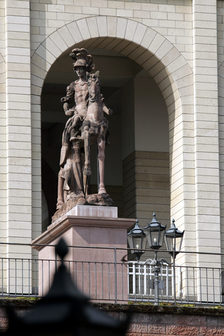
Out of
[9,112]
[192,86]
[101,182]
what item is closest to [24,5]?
[9,112]

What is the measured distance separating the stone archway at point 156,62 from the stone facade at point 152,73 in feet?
0.07

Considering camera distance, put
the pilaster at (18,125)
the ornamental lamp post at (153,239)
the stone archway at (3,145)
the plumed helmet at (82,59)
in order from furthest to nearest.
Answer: the stone archway at (3,145), the pilaster at (18,125), the plumed helmet at (82,59), the ornamental lamp post at (153,239)

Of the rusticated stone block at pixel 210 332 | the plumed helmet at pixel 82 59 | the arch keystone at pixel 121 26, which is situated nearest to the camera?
the rusticated stone block at pixel 210 332

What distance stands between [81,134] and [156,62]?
456 centimetres

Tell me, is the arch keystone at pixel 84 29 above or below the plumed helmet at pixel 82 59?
above

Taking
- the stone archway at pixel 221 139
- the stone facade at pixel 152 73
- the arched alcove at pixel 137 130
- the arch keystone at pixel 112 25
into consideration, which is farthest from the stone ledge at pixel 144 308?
the arched alcove at pixel 137 130

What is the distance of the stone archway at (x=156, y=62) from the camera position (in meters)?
22.2

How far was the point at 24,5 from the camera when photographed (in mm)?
22250

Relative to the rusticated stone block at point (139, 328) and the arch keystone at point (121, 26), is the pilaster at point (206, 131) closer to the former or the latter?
the arch keystone at point (121, 26)

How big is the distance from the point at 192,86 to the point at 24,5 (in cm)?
377

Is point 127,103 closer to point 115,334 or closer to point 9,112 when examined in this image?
point 9,112

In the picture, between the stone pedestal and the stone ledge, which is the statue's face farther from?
the stone ledge

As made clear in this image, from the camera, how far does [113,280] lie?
17141 millimetres

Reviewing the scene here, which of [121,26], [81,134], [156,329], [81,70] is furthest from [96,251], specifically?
[121,26]
